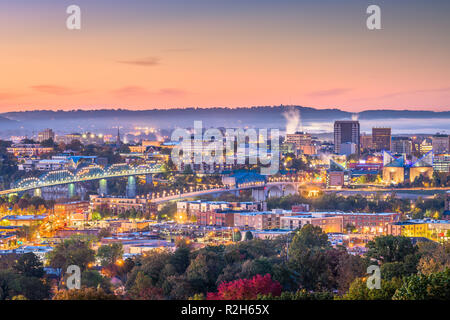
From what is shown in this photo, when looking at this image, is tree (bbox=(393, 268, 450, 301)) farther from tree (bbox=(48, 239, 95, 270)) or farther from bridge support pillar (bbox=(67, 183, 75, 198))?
bridge support pillar (bbox=(67, 183, 75, 198))

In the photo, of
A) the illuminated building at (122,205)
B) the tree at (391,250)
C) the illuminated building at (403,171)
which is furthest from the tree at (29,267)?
the illuminated building at (403,171)

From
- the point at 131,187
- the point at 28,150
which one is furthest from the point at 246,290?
the point at 28,150

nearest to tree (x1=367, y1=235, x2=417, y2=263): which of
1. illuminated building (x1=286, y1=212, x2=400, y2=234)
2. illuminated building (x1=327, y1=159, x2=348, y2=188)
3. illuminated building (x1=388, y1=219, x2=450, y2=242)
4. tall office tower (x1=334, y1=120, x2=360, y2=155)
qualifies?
illuminated building (x1=388, y1=219, x2=450, y2=242)

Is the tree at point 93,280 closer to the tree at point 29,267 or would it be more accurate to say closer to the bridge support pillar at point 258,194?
the tree at point 29,267

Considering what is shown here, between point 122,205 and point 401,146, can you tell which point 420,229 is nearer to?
point 122,205

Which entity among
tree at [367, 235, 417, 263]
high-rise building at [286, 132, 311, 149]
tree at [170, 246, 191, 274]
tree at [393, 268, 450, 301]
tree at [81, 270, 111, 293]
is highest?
high-rise building at [286, 132, 311, 149]

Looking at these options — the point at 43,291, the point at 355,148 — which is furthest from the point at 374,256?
the point at 355,148
